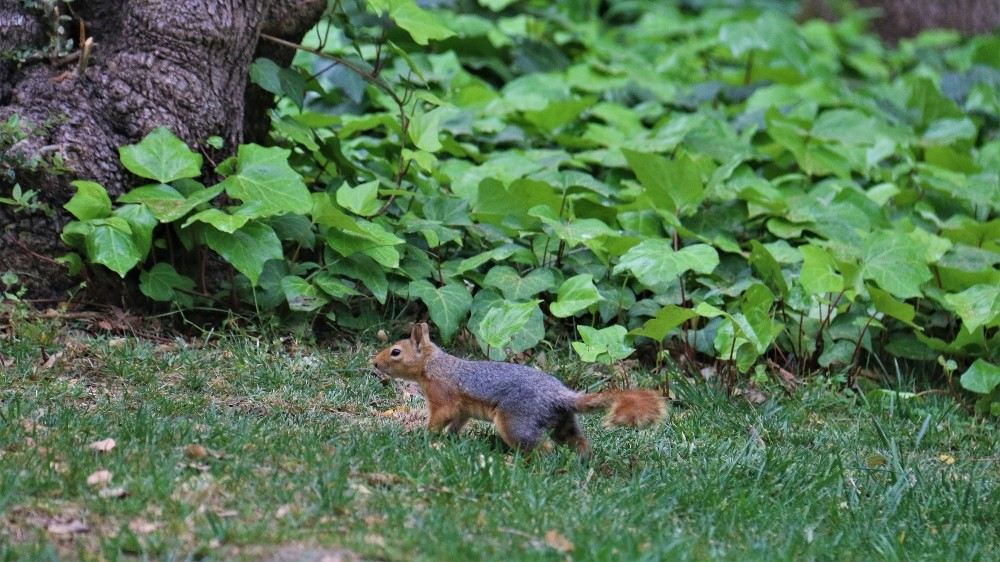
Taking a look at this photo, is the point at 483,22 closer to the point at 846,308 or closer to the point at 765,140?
the point at 765,140

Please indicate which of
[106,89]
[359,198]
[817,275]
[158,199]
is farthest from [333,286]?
[817,275]

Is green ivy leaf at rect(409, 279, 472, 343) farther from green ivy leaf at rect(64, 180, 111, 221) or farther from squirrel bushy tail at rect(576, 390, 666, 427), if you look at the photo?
squirrel bushy tail at rect(576, 390, 666, 427)

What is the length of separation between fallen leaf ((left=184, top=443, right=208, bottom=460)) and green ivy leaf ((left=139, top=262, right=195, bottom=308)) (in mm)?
1718

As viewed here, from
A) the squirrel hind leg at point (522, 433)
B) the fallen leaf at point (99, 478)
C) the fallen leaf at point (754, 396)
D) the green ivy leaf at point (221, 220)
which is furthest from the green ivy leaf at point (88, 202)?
the fallen leaf at point (754, 396)

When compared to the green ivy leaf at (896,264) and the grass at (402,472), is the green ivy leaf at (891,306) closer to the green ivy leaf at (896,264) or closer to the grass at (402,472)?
the green ivy leaf at (896,264)

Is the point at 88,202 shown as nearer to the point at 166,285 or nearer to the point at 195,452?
the point at 166,285

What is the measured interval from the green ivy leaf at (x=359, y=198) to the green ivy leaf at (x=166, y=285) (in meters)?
0.80

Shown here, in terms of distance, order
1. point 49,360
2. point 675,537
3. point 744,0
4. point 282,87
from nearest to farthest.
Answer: point 675,537, point 49,360, point 282,87, point 744,0

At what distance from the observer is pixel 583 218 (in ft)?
23.0

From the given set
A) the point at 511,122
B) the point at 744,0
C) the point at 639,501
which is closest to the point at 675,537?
the point at 639,501

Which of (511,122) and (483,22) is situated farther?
(483,22)

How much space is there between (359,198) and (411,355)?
1.42 metres

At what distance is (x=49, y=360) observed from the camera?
5262 mm

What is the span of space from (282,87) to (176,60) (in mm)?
581
